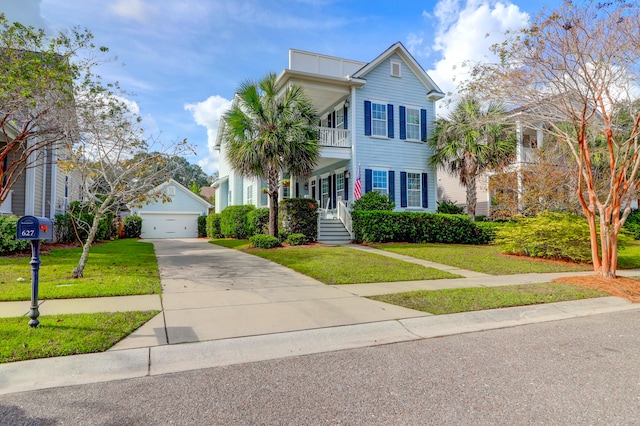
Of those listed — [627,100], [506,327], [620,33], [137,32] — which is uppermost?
[137,32]

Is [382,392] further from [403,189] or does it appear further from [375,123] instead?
[375,123]

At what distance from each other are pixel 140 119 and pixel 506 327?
1175 cm

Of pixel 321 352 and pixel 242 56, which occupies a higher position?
pixel 242 56

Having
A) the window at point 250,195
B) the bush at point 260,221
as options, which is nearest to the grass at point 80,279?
the bush at point 260,221

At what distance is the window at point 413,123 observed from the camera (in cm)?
1997

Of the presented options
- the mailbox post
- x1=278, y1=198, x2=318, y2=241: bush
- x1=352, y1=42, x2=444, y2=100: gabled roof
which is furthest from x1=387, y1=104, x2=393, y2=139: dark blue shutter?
the mailbox post

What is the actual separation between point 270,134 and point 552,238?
34.2 ft

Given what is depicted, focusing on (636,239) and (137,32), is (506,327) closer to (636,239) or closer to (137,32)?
(137,32)

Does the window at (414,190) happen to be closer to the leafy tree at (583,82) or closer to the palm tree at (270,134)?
the palm tree at (270,134)

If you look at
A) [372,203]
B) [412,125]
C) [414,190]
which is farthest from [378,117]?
[372,203]

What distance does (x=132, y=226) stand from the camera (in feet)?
92.5

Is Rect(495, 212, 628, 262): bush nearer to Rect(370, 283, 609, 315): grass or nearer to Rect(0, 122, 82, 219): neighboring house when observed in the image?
Rect(370, 283, 609, 315): grass

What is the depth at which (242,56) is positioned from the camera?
14930 millimetres

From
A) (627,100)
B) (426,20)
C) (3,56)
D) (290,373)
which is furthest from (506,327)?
(3,56)
